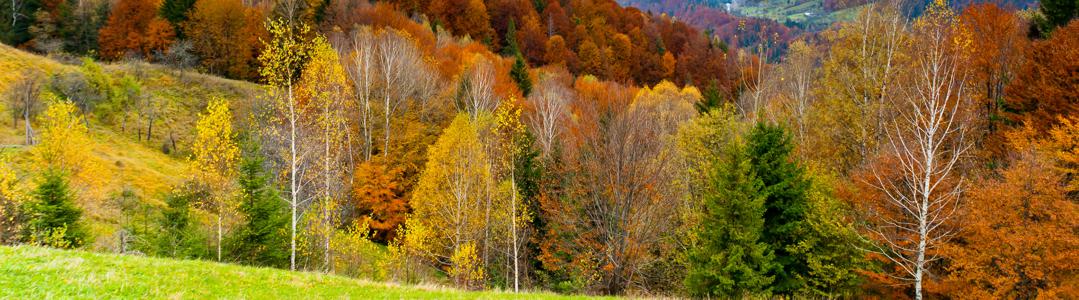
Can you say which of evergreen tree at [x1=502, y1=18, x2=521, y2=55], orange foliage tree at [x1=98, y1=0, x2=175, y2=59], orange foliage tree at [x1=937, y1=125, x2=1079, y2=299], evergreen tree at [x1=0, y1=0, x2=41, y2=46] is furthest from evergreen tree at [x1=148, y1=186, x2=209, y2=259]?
evergreen tree at [x1=502, y1=18, x2=521, y2=55]

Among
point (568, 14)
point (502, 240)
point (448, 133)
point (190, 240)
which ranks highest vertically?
point (568, 14)

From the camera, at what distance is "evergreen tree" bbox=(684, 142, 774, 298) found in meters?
21.8

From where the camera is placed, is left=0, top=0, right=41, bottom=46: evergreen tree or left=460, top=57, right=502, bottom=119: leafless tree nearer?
left=460, top=57, right=502, bottom=119: leafless tree

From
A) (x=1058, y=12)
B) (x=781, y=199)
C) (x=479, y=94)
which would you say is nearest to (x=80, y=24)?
(x=479, y=94)

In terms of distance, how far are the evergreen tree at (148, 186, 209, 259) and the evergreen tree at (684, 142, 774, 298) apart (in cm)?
2056

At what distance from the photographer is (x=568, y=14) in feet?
382

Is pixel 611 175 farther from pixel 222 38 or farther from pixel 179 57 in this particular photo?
pixel 222 38

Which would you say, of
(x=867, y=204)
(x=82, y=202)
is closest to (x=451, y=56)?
(x=82, y=202)

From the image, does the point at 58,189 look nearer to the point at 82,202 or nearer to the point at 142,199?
the point at 82,202

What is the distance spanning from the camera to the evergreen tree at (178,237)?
21719 millimetres

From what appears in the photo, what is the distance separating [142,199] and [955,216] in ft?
140

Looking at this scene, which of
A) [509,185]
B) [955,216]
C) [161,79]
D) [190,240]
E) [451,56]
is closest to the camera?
[955,216]

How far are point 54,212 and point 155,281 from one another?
16.0 m

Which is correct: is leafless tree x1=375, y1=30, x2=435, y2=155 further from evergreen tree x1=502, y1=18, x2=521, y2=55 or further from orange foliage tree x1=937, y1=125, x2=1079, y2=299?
evergreen tree x1=502, y1=18, x2=521, y2=55
